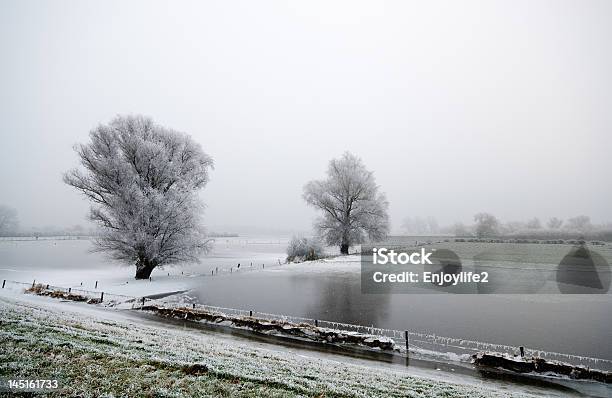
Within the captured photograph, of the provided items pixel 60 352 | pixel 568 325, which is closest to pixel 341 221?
pixel 568 325

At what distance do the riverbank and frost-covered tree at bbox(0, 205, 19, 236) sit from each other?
147m

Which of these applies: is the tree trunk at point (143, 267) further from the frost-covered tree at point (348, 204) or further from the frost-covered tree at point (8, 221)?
the frost-covered tree at point (8, 221)

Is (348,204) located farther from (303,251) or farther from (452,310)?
(452,310)

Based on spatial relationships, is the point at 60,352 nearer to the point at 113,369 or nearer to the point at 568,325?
the point at 113,369

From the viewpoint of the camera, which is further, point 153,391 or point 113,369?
point 113,369

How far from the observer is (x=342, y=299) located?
22.1 m

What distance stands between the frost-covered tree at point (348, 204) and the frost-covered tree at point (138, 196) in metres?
28.2

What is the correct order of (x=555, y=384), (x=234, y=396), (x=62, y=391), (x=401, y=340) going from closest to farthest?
(x=62, y=391) < (x=234, y=396) < (x=555, y=384) < (x=401, y=340)

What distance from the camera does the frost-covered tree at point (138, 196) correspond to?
28.4 m

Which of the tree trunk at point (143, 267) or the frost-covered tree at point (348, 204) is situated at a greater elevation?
the frost-covered tree at point (348, 204)

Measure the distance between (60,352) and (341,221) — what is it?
49336mm

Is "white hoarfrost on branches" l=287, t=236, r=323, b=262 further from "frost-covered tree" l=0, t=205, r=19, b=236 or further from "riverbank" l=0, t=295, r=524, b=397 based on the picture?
"frost-covered tree" l=0, t=205, r=19, b=236

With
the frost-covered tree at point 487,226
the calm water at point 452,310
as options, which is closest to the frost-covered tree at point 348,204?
the calm water at point 452,310

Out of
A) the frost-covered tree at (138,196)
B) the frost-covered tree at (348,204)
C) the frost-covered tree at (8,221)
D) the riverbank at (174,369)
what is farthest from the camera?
the frost-covered tree at (8,221)
